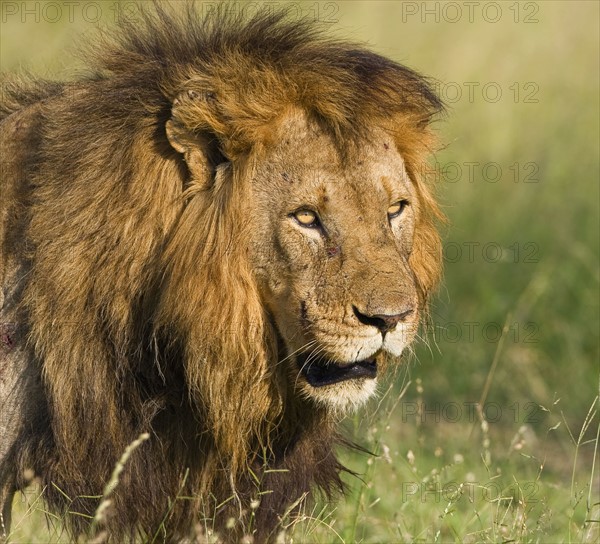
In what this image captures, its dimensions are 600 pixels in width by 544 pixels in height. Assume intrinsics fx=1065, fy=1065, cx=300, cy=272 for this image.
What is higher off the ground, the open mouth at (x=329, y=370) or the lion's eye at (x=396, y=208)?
the lion's eye at (x=396, y=208)

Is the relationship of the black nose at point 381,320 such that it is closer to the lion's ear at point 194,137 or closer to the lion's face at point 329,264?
the lion's face at point 329,264

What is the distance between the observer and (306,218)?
3.53m

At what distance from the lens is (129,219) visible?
3635mm

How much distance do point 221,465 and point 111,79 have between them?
4.77 ft

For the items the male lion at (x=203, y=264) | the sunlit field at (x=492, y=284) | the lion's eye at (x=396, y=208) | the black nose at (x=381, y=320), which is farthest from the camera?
the sunlit field at (x=492, y=284)

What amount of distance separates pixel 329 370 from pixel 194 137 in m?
0.91

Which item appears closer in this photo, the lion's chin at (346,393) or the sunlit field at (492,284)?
the lion's chin at (346,393)

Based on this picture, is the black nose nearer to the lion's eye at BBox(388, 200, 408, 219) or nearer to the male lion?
the male lion

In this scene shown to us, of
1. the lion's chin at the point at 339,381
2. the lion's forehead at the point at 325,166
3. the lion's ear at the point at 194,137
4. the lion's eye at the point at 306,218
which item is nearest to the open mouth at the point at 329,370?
the lion's chin at the point at 339,381

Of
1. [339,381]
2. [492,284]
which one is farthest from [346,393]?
[492,284]

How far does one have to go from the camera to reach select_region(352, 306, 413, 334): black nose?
334cm

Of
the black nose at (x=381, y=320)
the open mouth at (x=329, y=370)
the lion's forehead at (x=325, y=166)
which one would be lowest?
the open mouth at (x=329, y=370)

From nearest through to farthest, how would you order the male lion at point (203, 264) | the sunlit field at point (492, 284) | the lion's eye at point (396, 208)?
the male lion at point (203, 264)
the lion's eye at point (396, 208)
the sunlit field at point (492, 284)

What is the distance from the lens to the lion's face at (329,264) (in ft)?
11.1
